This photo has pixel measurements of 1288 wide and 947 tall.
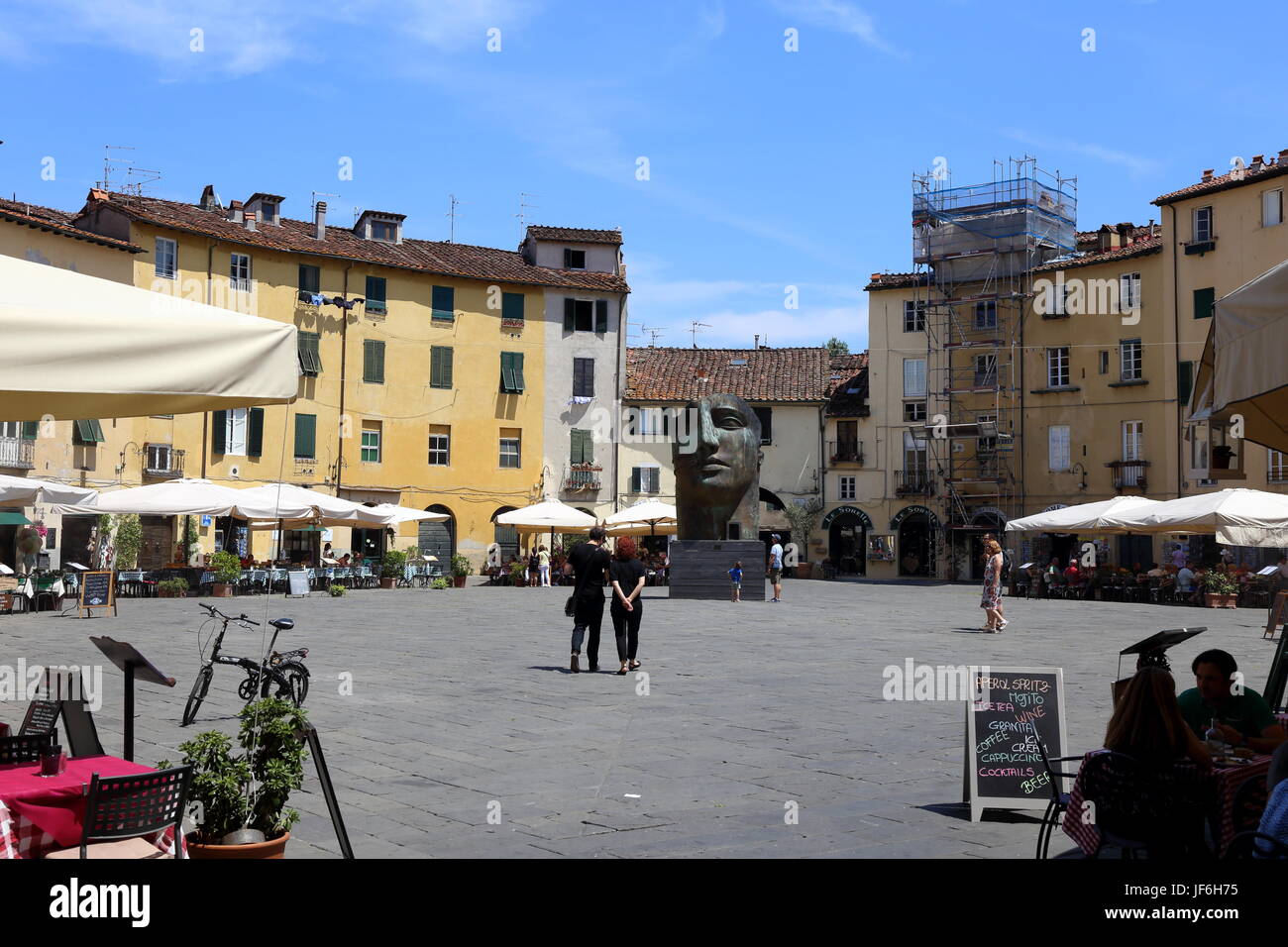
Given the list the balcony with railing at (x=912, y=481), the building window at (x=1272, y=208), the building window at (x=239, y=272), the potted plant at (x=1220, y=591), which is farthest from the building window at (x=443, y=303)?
the potted plant at (x=1220, y=591)

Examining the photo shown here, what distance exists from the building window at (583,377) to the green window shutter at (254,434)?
12104 millimetres

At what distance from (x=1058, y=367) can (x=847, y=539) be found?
418 inches

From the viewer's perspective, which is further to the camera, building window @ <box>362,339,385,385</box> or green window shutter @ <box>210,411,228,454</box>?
building window @ <box>362,339,385,385</box>

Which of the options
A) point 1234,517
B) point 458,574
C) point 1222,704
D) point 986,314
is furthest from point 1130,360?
point 1222,704

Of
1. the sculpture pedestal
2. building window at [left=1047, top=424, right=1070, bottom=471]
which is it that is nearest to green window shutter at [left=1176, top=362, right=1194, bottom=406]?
building window at [left=1047, top=424, right=1070, bottom=471]

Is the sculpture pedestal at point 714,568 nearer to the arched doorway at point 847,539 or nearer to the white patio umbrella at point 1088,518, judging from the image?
the white patio umbrella at point 1088,518

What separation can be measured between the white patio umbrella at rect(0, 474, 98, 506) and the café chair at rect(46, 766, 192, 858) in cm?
1776

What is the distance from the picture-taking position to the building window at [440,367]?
45.4 meters

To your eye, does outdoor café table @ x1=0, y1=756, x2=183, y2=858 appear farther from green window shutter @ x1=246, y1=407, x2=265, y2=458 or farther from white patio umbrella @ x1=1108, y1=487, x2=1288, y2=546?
green window shutter @ x1=246, y1=407, x2=265, y2=458

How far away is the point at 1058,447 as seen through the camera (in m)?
46.0

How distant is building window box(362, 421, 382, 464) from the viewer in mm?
43656

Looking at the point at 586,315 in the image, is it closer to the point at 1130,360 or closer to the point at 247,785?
the point at 1130,360

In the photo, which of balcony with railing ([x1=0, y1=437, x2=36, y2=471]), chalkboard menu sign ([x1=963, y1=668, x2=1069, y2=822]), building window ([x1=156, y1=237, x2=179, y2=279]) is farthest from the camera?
building window ([x1=156, y1=237, x2=179, y2=279])
